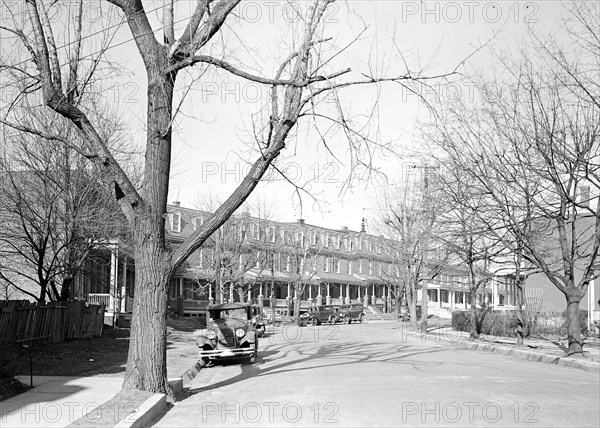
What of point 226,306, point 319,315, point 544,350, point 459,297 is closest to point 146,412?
→ point 226,306

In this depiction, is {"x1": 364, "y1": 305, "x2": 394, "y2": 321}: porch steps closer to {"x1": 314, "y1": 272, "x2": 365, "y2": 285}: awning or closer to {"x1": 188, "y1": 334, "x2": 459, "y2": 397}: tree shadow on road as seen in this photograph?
{"x1": 314, "y1": 272, "x2": 365, "y2": 285}: awning

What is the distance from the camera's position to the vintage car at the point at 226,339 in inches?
760

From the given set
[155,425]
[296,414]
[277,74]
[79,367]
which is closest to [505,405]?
[296,414]

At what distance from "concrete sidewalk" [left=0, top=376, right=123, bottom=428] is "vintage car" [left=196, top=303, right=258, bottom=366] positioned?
5.60m

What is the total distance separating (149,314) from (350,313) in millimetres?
43923

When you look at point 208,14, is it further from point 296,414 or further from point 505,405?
point 505,405

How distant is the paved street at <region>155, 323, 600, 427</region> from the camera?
1004 centimetres

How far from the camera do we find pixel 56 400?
10914 millimetres

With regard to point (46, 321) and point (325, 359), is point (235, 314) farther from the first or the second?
point (46, 321)

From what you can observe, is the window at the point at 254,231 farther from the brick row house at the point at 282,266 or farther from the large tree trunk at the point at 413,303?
the large tree trunk at the point at 413,303

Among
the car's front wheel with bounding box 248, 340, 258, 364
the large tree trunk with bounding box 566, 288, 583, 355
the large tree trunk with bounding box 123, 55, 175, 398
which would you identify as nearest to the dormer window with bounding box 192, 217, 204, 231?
the car's front wheel with bounding box 248, 340, 258, 364

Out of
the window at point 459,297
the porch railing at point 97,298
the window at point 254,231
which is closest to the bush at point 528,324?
the porch railing at point 97,298

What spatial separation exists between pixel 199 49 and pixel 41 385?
6769 mm

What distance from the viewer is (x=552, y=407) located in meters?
11.1
